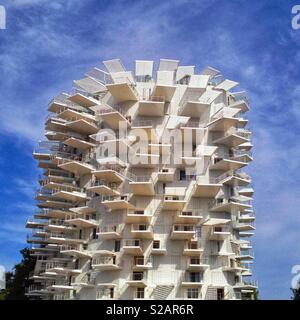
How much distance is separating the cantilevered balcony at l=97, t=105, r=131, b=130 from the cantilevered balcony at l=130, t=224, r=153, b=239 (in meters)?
10.9

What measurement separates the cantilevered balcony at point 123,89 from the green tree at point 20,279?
86.9 ft

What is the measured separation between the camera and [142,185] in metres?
41.6

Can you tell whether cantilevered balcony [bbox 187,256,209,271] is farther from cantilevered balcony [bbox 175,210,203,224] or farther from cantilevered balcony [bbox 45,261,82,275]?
cantilevered balcony [bbox 45,261,82,275]

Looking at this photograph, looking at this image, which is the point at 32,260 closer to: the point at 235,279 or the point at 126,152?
the point at 126,152

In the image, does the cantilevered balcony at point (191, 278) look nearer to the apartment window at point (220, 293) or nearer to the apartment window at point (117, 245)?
the apartment window at point (220, 293)

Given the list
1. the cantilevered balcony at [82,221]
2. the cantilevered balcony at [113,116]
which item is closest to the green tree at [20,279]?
the cantilevered balcony at [82,221]

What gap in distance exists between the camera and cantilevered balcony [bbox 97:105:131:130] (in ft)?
145

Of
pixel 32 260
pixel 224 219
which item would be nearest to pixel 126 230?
pixel 224 219

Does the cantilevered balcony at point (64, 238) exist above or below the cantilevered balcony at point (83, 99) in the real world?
below

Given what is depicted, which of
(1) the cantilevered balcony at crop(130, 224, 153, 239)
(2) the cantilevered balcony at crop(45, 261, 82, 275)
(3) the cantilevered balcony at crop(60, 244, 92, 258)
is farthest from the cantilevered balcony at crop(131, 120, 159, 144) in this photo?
(2) the cantilevered balcony at crop(45, 261, 82, 275)

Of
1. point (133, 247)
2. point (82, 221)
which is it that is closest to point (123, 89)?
point (82, 221)

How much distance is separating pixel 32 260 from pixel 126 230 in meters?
21.1

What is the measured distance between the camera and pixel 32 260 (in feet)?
187

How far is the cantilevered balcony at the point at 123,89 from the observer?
44.1 metres
